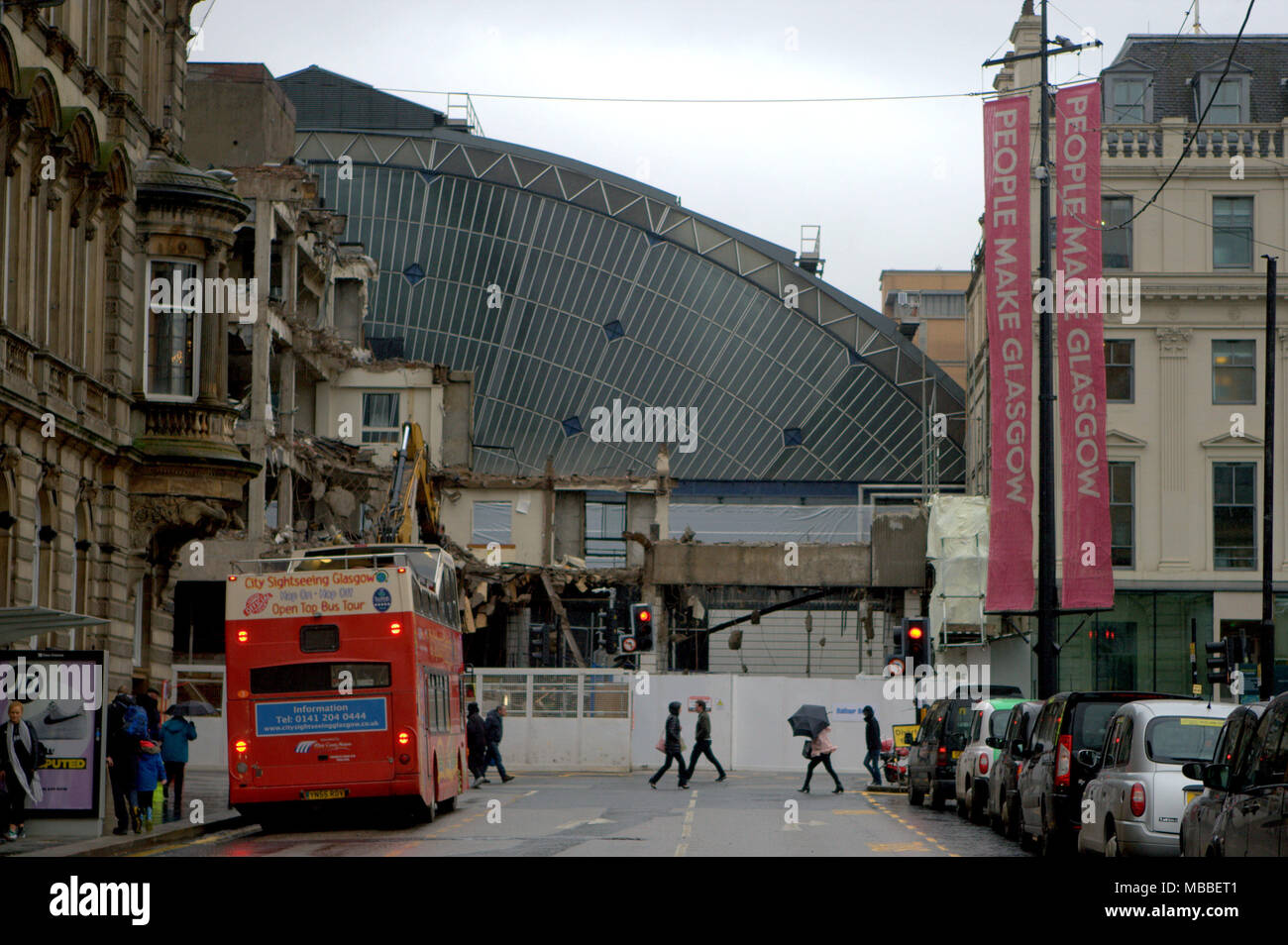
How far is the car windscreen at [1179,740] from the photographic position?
1565 centimetres

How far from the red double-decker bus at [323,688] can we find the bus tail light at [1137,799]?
11105 millimetres

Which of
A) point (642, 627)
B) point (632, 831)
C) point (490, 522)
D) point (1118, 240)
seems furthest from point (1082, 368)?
point (490, 522)

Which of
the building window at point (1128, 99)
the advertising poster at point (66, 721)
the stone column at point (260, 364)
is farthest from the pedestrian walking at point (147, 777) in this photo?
the building window at point (1128, 99)

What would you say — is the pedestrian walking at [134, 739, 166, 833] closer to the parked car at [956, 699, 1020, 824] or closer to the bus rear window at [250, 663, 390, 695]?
the bus rear window at [250, 663, 390, 695]

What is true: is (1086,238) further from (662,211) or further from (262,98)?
(662,211)

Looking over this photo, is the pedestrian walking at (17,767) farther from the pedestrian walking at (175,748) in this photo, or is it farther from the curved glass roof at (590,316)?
the curved glass roof at (590,316)

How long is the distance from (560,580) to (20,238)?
29276mm

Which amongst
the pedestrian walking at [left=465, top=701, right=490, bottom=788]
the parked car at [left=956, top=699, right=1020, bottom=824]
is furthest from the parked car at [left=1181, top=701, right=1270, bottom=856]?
the pedestrian walking at [left=465, top=701, right=490, bottom=788]

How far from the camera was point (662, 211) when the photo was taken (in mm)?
72750

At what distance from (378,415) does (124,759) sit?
130ft

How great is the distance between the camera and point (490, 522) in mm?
61125

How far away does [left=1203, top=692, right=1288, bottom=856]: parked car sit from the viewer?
1039 centimetres

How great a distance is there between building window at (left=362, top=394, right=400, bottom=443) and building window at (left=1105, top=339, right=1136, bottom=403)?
24.0 meters
